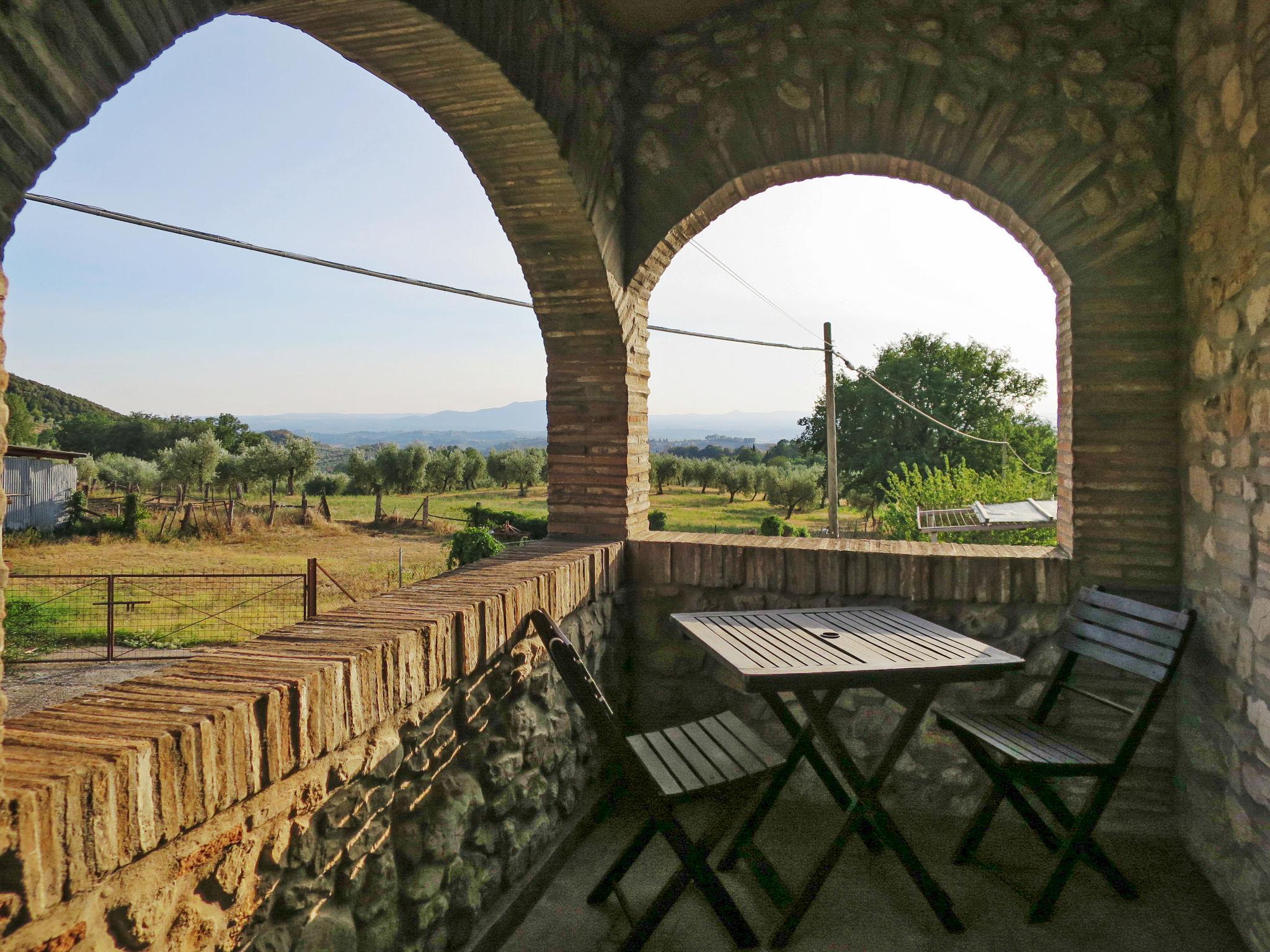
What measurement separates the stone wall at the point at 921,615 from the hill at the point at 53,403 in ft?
132

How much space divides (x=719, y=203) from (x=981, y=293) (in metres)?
33.0

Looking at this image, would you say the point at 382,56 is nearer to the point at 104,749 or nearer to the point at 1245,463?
the point at 104,749

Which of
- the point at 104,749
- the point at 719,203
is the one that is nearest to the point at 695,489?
the point at 719,203

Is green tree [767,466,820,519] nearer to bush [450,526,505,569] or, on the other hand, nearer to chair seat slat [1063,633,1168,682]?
bush [450,526,505,569]

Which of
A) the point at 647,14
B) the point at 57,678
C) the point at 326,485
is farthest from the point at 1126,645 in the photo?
the point at 326,485

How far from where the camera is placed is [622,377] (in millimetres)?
3400

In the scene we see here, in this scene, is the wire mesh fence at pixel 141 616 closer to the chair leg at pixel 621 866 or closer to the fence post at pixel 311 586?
the fence post at pixel 311 586

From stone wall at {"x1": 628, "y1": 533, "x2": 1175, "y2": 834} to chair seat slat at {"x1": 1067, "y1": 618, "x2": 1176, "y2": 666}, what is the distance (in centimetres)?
22

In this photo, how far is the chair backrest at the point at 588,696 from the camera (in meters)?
1.97

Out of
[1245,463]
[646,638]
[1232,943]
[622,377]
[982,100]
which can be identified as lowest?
[1232,943]

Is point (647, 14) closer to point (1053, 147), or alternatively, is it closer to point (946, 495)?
point (1053, 147)

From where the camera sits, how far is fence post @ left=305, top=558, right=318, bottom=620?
8273 mm

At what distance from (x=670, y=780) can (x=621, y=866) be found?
A: 444 millimetres

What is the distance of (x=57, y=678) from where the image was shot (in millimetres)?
12094
